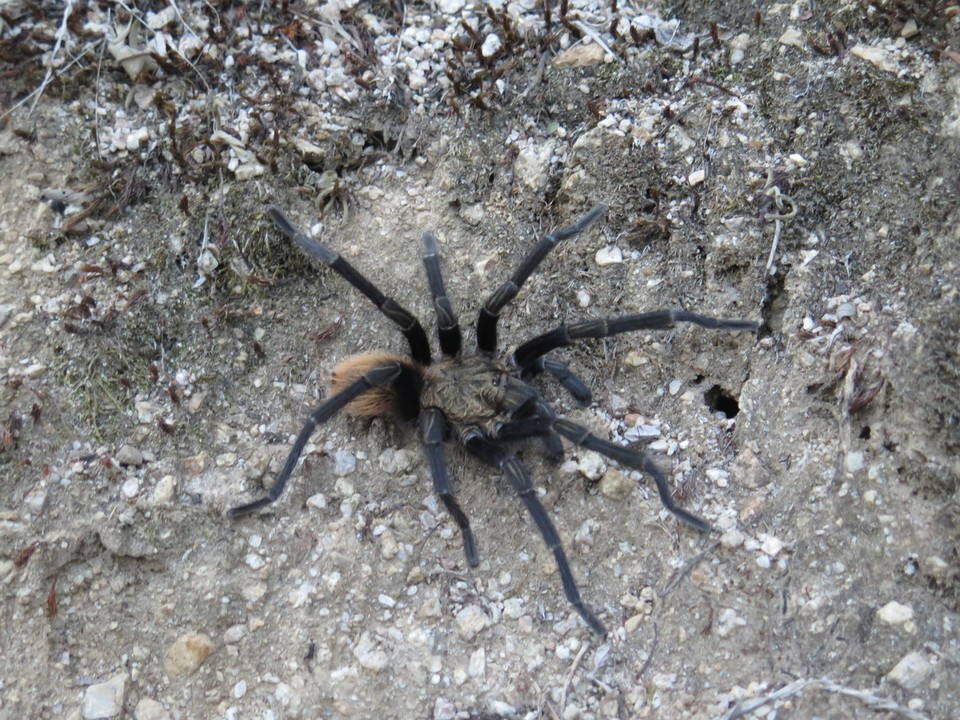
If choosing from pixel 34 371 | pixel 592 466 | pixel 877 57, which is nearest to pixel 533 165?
pixel 592 466

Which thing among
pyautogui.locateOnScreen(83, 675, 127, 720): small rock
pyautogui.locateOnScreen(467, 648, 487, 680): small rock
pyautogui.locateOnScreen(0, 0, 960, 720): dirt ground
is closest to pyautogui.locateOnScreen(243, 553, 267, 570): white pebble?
pyautogui.locateOnScreen(0, 0, 960, 720): dirt ground

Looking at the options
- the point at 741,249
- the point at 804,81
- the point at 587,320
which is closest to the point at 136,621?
the point at 587,320

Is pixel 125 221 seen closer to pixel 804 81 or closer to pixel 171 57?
pixel 171 57

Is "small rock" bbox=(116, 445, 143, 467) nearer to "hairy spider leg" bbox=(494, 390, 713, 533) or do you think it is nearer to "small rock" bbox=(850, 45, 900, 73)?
"hairy spider leg" bbox=(494, 390, 713, 533)

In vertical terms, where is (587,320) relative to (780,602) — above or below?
above

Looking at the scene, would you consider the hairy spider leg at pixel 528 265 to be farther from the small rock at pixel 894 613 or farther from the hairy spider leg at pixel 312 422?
the small rock at pixel 894 613

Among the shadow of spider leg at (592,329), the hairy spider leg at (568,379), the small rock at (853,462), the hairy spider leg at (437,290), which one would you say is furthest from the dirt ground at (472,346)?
the hairy spider leg at (437,290)

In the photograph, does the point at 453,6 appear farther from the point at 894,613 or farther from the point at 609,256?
the point at 894,613
